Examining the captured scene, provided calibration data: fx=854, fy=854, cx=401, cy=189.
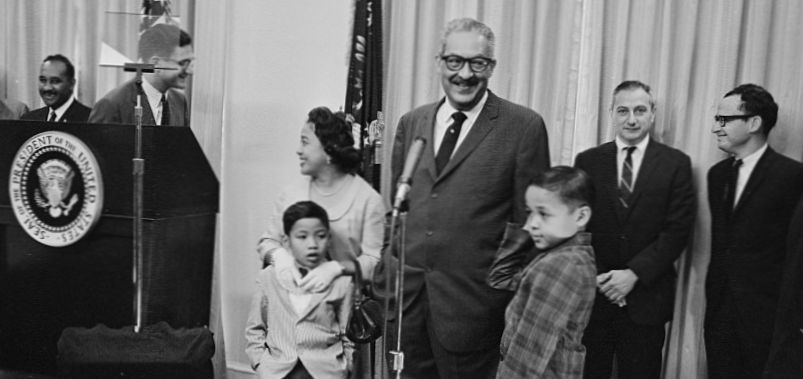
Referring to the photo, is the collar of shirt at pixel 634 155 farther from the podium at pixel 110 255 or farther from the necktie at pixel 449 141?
the podium at pixel 110 255

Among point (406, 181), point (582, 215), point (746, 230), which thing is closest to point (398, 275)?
point (406, 181)

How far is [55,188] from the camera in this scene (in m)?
3.52

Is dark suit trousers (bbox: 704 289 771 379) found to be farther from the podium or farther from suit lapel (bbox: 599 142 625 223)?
the podium

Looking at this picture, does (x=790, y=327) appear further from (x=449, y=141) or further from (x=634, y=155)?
(x=449, y=141)

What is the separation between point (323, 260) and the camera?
123 inches

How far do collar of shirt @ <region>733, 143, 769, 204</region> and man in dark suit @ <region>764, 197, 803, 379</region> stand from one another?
369 millimetres

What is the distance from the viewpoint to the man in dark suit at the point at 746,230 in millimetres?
3084

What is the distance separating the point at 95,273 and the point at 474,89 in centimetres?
174

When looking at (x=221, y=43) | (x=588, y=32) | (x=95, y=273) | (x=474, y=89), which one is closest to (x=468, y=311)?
(x=474, y=89)

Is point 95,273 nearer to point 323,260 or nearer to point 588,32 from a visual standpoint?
point 323,260

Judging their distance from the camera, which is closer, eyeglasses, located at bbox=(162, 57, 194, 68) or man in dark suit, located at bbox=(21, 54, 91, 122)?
eyeglasses, located at bbox=(162, 57, 194, 68)

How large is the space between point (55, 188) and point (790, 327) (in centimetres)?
281

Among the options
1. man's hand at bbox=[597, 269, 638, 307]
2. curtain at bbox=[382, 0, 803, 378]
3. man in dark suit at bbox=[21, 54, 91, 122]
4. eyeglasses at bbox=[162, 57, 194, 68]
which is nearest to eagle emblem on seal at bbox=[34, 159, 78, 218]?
man in dark suit at bbox=[21, 54, 91, 122]

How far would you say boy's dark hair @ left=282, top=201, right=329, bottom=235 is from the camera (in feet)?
10.1
